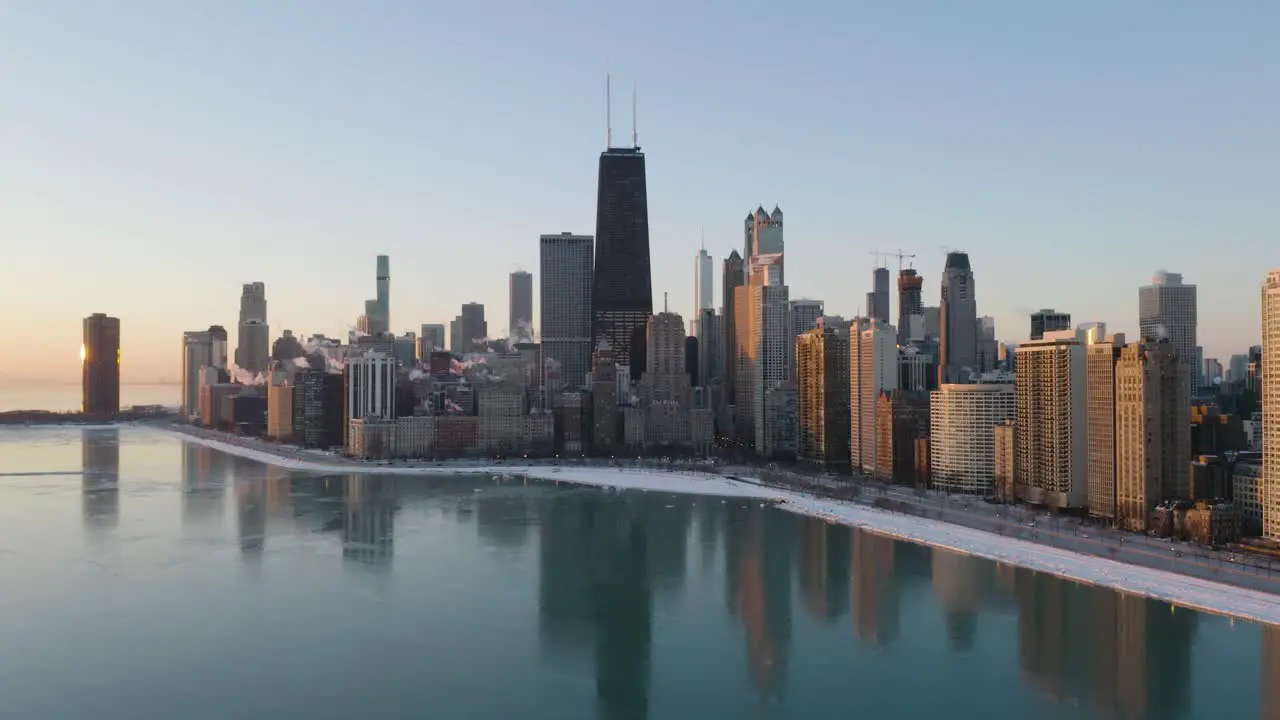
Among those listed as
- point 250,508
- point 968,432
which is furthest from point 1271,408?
point 250,508

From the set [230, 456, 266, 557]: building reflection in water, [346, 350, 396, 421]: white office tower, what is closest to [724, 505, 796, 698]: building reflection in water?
[230, 456, 266, 557]: building reflection in water

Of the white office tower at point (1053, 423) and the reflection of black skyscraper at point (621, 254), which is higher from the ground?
the reflection of black skyscraper at point (621, 254)

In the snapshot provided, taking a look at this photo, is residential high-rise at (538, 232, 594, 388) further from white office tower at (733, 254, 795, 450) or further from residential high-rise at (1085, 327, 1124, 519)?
residential high-rise at (1085, 327, 1124, 519)

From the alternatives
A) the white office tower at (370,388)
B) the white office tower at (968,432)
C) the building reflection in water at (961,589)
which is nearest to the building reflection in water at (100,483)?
the white office tower at (370,388)

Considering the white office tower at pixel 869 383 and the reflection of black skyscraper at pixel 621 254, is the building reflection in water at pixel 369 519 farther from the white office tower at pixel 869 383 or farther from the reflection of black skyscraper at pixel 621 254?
the reflection of black skyscraper at pixel 621 254

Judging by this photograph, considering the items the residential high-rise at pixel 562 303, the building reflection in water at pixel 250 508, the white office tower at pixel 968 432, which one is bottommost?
the building reflection in water at pixel 250 508

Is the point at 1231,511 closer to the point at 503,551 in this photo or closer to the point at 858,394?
the point at 503,551
